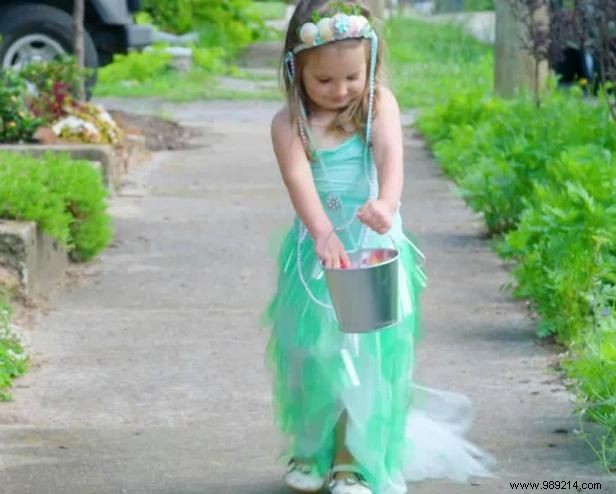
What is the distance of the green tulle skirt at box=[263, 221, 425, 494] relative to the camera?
14.2 feet

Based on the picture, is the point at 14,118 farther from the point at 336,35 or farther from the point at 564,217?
→ the point at 336,35

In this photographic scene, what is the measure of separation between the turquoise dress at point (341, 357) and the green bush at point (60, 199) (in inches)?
113

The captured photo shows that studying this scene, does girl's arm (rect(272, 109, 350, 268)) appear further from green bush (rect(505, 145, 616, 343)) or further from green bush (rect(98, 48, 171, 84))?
green bush (rect(98, 48, 171, 84))

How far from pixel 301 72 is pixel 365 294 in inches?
27.1

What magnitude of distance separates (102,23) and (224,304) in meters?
6.41

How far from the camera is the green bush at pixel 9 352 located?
222 inches

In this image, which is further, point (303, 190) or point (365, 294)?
point (303, 190)

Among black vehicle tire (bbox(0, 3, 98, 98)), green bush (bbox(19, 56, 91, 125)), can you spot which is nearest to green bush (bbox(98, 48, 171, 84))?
black vehicle tire (bbox(0, 3, 98, 98))

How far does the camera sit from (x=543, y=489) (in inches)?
177

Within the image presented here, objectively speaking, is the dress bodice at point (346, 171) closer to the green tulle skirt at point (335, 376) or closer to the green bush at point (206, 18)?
the green tulle skirt at point (335, 376)

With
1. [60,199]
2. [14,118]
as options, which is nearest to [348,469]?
[60,199]

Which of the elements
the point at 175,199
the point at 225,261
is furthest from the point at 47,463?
the point at 175,199

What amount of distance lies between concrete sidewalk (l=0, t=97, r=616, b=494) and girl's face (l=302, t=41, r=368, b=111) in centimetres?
113

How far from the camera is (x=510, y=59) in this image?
44.9ft
